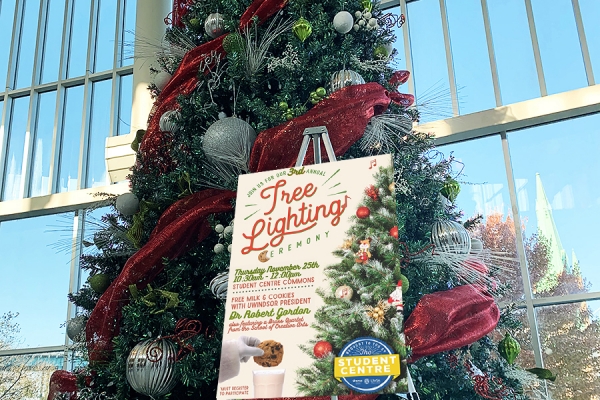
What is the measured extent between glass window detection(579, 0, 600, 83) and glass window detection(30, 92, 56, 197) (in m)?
5.92

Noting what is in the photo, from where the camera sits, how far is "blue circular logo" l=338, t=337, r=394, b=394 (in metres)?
1.32

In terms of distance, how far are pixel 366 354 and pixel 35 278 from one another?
242 inches

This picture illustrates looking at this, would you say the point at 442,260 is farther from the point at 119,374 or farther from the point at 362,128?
the point at 119,374

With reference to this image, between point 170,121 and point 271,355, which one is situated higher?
point 170,121

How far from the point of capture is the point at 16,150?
23.8 feet

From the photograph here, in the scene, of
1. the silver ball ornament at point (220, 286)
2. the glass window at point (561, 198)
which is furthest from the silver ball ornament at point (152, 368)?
the glass window at point (561, 198)

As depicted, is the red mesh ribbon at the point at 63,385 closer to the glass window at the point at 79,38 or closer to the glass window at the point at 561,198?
the glass window at the point at 561,198

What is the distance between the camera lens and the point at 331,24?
2.41m

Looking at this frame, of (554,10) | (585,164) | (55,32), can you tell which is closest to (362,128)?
(585,164)

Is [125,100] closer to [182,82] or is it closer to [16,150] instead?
[16,150]

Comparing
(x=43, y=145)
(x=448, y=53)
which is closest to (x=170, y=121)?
(x=448, y=53)

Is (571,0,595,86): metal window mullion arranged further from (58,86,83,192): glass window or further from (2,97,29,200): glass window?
(2,97,29,200): glass window

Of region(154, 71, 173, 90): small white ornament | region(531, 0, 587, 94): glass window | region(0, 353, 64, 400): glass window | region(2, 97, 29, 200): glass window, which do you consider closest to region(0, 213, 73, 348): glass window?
region(0, 353, 64, 400): glass window

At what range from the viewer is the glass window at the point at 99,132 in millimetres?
6719
